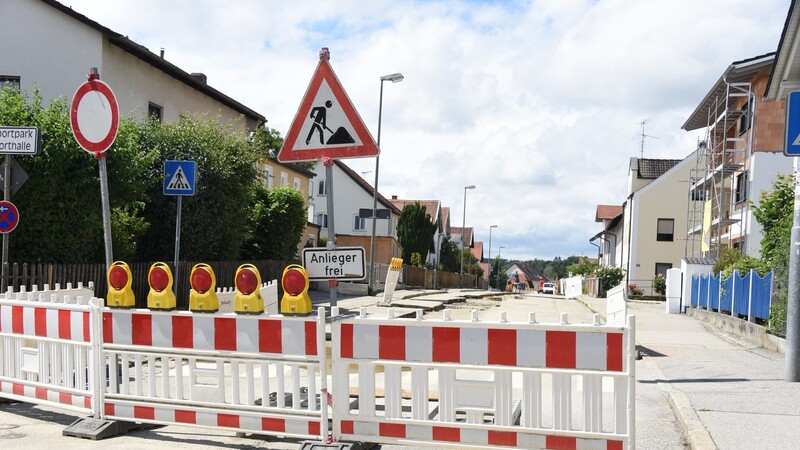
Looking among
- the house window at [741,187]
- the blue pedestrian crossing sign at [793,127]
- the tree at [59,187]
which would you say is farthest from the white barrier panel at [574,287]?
the house window at [741,187]

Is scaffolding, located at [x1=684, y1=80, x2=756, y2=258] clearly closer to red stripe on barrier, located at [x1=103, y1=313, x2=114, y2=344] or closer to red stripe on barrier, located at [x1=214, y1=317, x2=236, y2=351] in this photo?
red stripe on barrier, located at [x1=214, y1=317, x2=236, y2=351]

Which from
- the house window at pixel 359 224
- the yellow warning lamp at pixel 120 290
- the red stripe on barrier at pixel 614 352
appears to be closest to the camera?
the red stripe on barrier at pixel 614 352

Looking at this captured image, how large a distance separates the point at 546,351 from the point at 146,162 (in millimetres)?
13403

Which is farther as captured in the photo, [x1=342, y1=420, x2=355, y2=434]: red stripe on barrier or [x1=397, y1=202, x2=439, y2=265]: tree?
[x1=397, y1=202, x2=439, y2=265]: tree

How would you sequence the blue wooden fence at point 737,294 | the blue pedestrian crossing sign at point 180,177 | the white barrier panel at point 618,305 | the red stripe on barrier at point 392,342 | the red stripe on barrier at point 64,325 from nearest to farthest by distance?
the red stripe on barrier at point 392,342
the red stripe on barrier at point 64,325
the white barrier panel at point 618,305
the blue pedestrian crossing sign at point 180,177
the blue wooden fence at point 737,294

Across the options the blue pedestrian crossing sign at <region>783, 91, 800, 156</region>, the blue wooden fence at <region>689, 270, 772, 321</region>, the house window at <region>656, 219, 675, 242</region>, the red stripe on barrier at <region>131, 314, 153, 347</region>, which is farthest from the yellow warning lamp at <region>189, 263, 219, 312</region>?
the house window at <region>656, 219, 675, 242</region>

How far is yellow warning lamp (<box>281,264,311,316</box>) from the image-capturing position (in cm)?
595

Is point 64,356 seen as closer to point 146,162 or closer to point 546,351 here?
point 546,351

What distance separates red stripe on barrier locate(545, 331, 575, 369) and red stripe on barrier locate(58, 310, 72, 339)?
4.23 meters

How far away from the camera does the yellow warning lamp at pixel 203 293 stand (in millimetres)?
6246

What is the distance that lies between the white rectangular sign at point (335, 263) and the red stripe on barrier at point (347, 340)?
37 centimetres

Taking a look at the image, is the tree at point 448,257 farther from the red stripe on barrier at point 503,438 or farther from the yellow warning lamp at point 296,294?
the red stripe on barrier at point 503,438

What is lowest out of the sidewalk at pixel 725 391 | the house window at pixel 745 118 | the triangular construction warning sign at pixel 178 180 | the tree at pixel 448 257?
the tree at pixel 448 257

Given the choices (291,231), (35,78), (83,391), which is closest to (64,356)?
(83,391)
